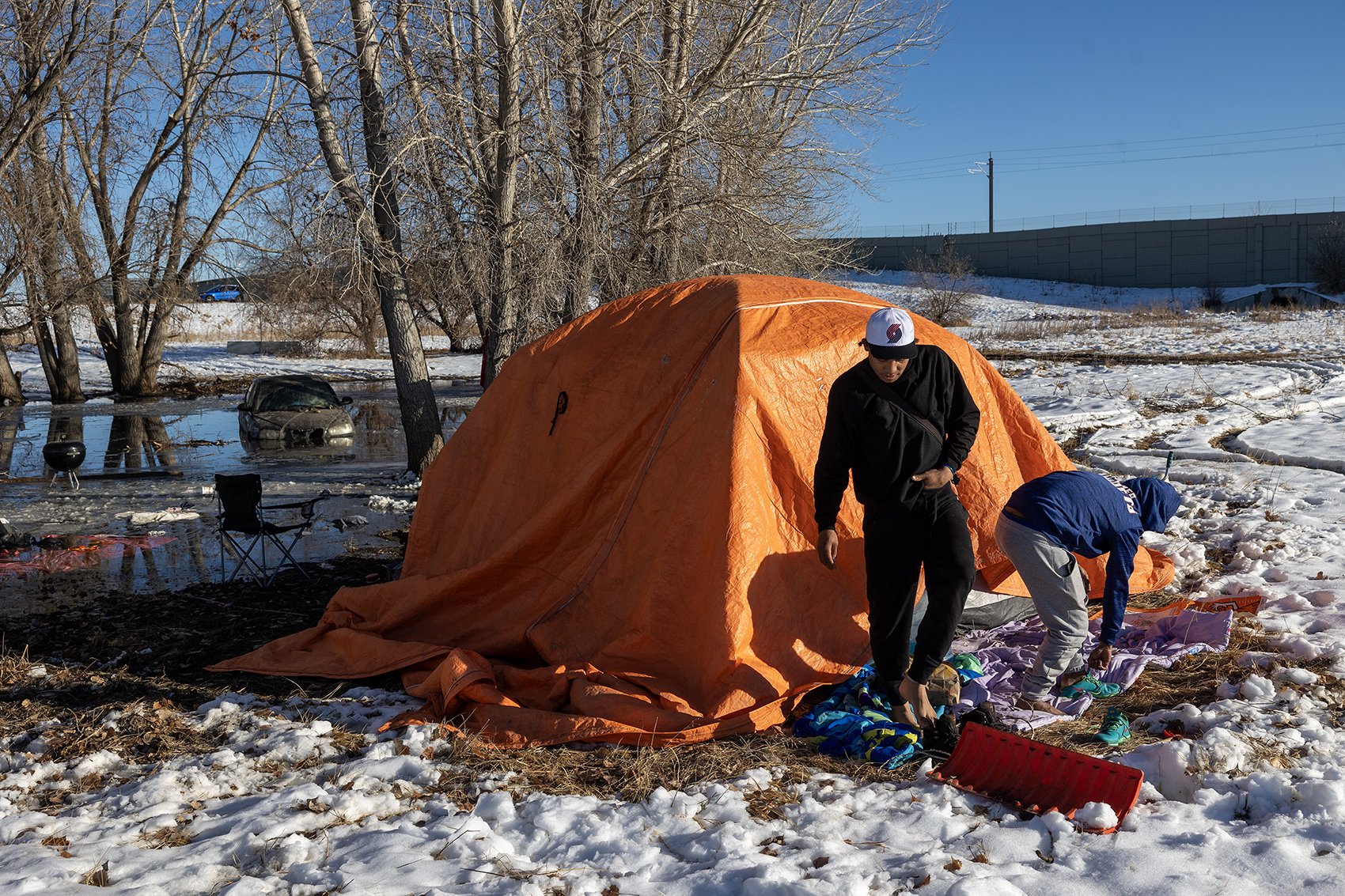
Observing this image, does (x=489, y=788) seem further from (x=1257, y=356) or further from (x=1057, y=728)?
(x=1257, y=356)

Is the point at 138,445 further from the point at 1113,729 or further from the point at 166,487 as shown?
the point at 1113,729

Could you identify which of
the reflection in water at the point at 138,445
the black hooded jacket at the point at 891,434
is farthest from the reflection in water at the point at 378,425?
the black hooded jacket at the point at 891,434

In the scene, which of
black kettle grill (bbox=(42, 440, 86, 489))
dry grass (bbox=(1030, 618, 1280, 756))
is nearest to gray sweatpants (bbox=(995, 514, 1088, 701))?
dry grass (bbox=(1030, 618, 1280, 756))

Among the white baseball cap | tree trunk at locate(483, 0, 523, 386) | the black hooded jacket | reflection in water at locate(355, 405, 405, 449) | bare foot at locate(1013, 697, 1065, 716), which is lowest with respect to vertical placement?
bare foot at locate(1013, 697, 1065, 716)

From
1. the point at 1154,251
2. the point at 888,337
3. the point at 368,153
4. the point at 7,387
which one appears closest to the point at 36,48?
the point at 368,153

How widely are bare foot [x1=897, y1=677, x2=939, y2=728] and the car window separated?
50.1ft

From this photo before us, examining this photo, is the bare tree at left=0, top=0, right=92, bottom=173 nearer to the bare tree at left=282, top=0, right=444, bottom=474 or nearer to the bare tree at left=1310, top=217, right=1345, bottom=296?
the bare tree at left=282, top=0, right=444, bottom=474

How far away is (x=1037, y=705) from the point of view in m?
4.89

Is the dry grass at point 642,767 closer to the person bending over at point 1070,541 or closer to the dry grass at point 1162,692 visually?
the dry grass at point 1162,692

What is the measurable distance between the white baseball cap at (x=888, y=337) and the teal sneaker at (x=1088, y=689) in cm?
185

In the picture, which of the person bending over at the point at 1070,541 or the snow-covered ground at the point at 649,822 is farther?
the person bending over at the point at 1070,541

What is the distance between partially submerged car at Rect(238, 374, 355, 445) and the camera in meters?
17.5

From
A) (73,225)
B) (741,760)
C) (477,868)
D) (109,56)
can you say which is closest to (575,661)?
(741,760)

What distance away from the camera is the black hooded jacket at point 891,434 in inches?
175
